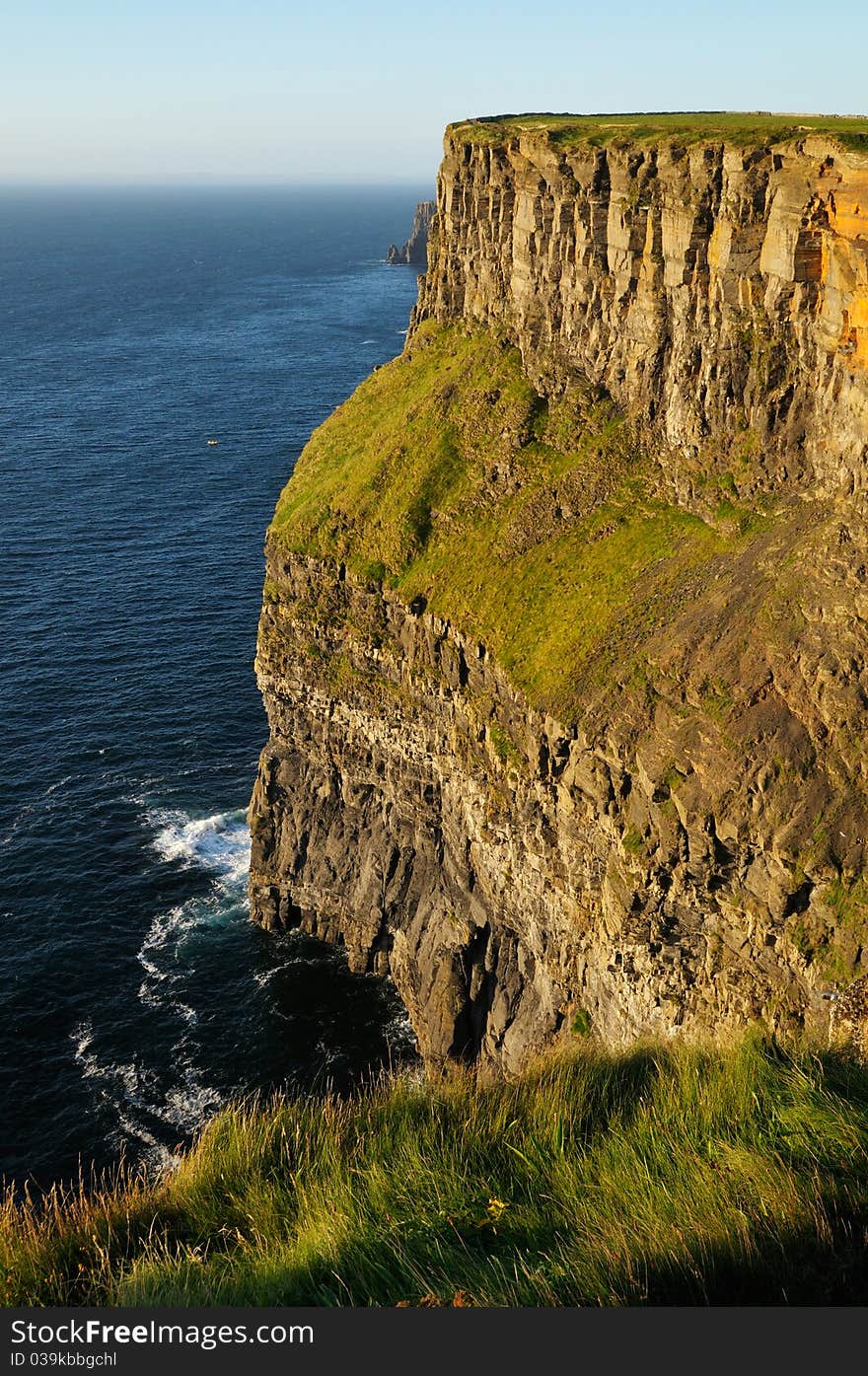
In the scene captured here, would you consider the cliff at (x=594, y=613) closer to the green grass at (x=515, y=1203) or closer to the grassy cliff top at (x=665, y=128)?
the grassy cliff top at (x=665, y=128)

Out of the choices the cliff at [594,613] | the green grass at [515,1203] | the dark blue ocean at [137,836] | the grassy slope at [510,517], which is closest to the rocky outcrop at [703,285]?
the cliff at [594,613]

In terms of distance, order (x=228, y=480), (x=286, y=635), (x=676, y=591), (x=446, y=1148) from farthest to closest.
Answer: (x=228, y=480) < (x=286, y=635) < (x=676, y=591) < (x=446, y=1148)

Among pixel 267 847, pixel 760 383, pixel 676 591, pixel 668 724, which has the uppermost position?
pixel 760 383

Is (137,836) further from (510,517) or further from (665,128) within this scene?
(665,128)

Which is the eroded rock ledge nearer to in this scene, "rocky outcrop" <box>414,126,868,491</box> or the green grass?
"rocky outcrop" <box>414,126,868,491</box>

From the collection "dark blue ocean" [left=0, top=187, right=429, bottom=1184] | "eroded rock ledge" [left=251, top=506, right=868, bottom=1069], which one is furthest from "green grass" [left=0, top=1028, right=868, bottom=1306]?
"dark blue ocean" [left=0, top=187, right=429, bottom=1184]

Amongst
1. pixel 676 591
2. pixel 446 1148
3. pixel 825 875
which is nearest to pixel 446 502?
pixel 676 591

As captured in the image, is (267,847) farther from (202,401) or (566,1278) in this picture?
(202,401)
